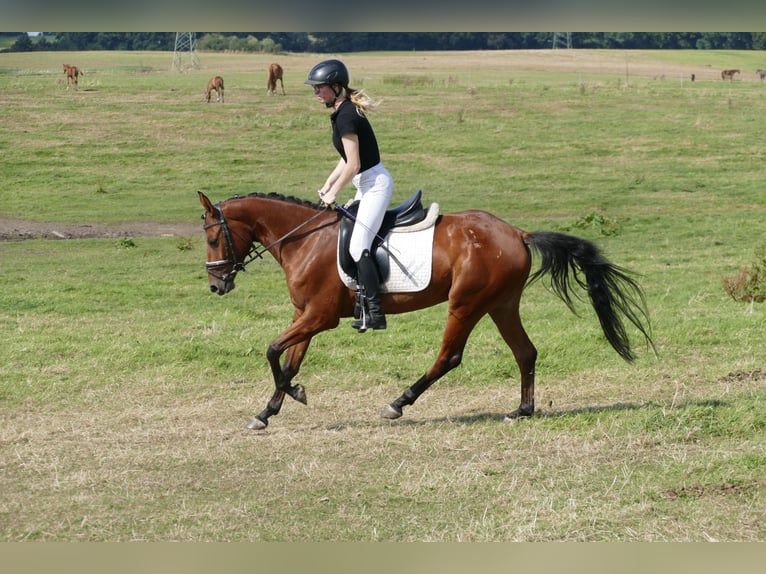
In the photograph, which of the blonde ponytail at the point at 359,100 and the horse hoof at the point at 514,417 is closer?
the blonde ponytail at the point at 359,100

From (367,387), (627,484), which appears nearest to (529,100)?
(367,387)

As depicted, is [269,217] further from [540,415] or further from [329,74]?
[540,415]

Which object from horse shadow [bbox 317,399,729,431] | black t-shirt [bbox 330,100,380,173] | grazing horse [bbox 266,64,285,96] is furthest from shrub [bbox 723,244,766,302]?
grazing horse [bbox 266,64,285,96]

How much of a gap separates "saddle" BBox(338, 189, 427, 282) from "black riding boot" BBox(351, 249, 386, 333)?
0.25ft

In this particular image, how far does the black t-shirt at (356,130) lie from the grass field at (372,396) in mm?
2168

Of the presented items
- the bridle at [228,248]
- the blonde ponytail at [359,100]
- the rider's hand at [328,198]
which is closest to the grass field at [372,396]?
the bridle at [228,248]

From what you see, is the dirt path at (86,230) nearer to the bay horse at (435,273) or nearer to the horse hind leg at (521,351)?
the bay horse at (435,273)

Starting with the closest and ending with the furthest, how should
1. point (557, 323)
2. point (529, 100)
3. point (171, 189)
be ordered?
1. point (557, 323)
2. point (171, 189)
3. point (529, 100)

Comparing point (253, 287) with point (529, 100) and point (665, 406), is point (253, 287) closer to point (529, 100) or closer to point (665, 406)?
Answer: point (665, 406)

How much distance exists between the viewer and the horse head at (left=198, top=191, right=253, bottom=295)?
7.83 metres

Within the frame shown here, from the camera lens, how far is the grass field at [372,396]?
5668mm
